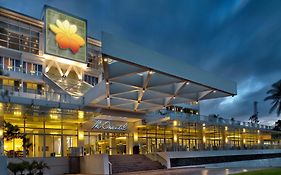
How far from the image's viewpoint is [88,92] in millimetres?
25750

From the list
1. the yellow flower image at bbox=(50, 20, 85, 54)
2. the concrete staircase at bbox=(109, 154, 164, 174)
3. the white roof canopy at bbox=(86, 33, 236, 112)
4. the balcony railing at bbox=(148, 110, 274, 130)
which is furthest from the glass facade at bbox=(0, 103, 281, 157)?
the yellow flower image at bbox=(50, 20, 85, 54)

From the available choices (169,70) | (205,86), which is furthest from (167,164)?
(169,70)

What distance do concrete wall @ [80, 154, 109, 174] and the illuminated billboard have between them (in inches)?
558

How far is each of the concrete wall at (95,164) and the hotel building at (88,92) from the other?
158cm

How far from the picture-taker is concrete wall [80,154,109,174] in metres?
24.2

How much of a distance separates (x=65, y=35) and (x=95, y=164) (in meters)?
17.5

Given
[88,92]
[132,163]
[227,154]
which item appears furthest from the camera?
[227,154]

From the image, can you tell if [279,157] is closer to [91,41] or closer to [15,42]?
[91,41]

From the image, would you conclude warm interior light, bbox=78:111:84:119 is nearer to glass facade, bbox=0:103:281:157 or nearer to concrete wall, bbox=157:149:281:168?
glass facade, bbox=0:103:281:157

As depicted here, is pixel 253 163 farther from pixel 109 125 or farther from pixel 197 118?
pixel 109 125

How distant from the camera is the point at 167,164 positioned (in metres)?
30.1

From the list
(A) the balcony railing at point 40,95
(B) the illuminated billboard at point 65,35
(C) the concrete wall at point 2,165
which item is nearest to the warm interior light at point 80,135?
(A) the balcony railing at point 40,95

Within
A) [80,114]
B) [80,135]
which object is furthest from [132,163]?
[80,114]

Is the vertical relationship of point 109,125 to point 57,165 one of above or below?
above
